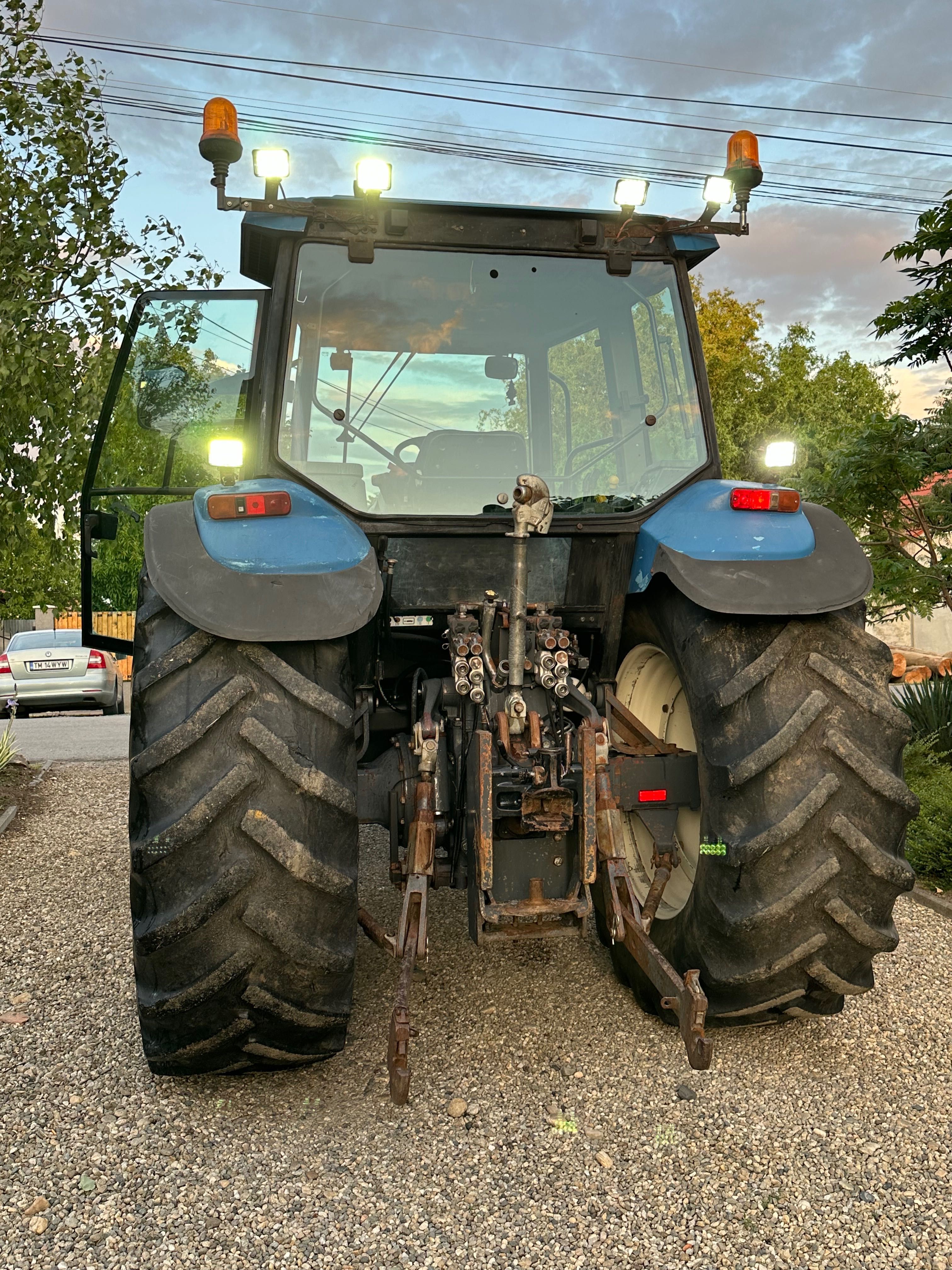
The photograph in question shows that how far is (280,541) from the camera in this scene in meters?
2.80

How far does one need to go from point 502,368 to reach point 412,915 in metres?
1.99

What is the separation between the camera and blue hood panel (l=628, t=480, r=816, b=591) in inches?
117

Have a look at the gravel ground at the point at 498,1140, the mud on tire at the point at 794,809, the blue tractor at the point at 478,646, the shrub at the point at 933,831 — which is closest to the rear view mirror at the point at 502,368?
the blue tractor at the point at 478,646

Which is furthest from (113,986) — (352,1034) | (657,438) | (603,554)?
(657,438)

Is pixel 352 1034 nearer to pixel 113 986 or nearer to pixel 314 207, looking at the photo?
pixel 113 986

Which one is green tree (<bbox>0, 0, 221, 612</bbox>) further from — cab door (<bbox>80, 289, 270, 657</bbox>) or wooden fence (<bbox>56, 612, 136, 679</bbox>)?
wooden fence (<bbox>56, 612, 136, 679</bbox>)

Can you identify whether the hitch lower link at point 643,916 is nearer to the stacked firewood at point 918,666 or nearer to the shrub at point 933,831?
the shrub at point 933,831

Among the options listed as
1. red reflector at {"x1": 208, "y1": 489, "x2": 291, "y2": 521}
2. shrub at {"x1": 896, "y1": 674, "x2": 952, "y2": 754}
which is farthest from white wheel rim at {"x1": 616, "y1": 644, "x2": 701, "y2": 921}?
shrub at {"x1": 896, "y1": 674, "x2": 952, "y2": 754}

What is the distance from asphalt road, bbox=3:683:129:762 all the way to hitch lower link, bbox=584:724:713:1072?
6.89m

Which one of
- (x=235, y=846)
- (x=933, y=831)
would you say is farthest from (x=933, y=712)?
(x=235, y=846)

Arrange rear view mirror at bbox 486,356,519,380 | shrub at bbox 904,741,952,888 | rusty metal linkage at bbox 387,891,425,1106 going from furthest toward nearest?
shrub at bbox 904,741,952,888 < rear view mirror at bbox 486,356,519,380 < rusty metal linkage at bbox 387,891,425,1106

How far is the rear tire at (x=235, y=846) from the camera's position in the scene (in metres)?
2.56

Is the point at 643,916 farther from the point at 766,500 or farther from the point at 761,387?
the point at 761,387

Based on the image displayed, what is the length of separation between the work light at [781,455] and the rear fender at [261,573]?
1.51 meters
